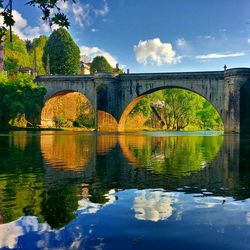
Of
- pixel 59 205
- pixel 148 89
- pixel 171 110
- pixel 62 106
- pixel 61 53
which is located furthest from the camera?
pixel 171 110

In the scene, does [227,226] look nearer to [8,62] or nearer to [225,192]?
[225,192]

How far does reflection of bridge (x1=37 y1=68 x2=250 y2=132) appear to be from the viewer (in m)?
51.2

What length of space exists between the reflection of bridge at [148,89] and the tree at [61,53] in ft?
45.8

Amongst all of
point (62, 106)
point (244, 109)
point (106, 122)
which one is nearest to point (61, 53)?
point (62, 106)

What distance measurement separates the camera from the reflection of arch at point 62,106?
64.5m

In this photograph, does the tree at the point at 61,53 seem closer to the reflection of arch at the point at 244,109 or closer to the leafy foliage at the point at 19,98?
the leafy foliage at the point at 19,98

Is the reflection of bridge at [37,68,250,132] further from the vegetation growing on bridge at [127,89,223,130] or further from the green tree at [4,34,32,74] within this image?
the green tree at [4,34,32,74]

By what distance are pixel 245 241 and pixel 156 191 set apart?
3.68 m

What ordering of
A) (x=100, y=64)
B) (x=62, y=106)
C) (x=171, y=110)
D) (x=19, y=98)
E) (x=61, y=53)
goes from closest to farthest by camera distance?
(x=19, y=98), (x=62, y=106), (x=61, y=53), (x=171, y=110), (x=100, y=64)

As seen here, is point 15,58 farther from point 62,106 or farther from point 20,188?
point 20,188

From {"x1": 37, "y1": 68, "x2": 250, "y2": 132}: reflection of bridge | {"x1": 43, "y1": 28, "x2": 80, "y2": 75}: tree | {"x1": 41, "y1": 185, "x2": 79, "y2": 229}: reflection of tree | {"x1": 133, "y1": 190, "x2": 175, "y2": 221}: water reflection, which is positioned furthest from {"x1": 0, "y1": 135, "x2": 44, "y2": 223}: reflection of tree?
{"x1": 43, "y1": 28, "x2": 80, "y2": 75}: tree

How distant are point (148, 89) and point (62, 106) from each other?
64.6 feet

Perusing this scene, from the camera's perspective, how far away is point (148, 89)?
58219 mm

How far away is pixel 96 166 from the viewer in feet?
43.7
